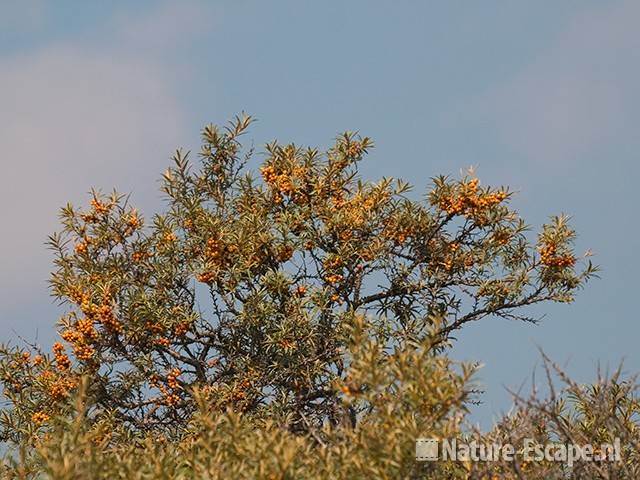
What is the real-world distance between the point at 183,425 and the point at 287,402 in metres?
1.33

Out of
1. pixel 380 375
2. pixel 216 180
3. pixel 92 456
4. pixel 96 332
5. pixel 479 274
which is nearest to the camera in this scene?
pixel 92 456

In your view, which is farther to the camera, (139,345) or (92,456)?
(139,345)

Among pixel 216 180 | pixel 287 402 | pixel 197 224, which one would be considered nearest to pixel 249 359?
pixel 287 402

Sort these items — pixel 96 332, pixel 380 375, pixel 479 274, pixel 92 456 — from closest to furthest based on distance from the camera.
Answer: pixel 92 456
pixel 380 375
pixel 96 332
pixel 479 274

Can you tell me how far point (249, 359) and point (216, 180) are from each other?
2.67m

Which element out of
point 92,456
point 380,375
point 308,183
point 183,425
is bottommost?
point 92,456

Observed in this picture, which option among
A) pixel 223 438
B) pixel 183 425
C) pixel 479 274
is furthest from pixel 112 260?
pixel 223 438

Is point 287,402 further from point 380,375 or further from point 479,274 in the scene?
point 380,375

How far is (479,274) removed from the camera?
12078mm

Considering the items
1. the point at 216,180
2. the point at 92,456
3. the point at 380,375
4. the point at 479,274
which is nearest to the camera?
the point at 92,456

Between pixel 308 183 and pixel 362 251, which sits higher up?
pixel 308 183

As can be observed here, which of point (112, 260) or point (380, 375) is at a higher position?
point (112, 260)

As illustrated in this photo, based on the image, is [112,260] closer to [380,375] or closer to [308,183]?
[308,183]

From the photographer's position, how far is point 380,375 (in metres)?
6.43
